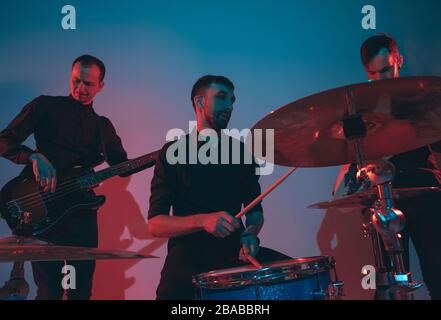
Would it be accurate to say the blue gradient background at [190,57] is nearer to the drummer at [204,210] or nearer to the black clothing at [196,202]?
the drummer at [204,210]

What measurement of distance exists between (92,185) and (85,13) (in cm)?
118

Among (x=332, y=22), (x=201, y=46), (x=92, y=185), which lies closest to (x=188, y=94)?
(x=201, y=46)

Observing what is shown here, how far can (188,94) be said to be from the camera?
248cm

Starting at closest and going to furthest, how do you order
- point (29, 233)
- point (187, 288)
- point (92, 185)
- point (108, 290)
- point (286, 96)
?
point (187, 288) → point (29, 233) → point (92, 185) → point (108, 290) → point (286, 96)

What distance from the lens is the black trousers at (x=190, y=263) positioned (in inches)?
58.7

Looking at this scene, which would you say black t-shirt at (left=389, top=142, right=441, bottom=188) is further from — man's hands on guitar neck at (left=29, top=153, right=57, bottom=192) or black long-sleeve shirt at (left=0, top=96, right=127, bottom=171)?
man's hands on guitar neck at (left=29, top=153, right=57, bottom=192)

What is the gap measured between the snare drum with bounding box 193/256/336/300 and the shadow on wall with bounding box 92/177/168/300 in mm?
1196

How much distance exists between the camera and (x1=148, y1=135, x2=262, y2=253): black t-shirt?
172 cm

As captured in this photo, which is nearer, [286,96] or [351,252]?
[351,252]

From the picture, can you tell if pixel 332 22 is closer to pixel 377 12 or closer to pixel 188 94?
pixel 377 12

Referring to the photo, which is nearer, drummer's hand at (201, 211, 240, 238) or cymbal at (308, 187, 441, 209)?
drummer's hand at (201, 211, 240, 238)

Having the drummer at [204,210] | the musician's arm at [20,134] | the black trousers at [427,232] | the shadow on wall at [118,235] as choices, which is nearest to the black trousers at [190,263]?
the drummer at [204,210]

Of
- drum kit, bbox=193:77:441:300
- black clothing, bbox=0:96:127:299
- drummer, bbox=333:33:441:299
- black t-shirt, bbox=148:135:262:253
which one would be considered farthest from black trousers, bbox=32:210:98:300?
drummer, bbox=333:33:441:299

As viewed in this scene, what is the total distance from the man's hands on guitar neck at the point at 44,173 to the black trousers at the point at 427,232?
60.9 inches
